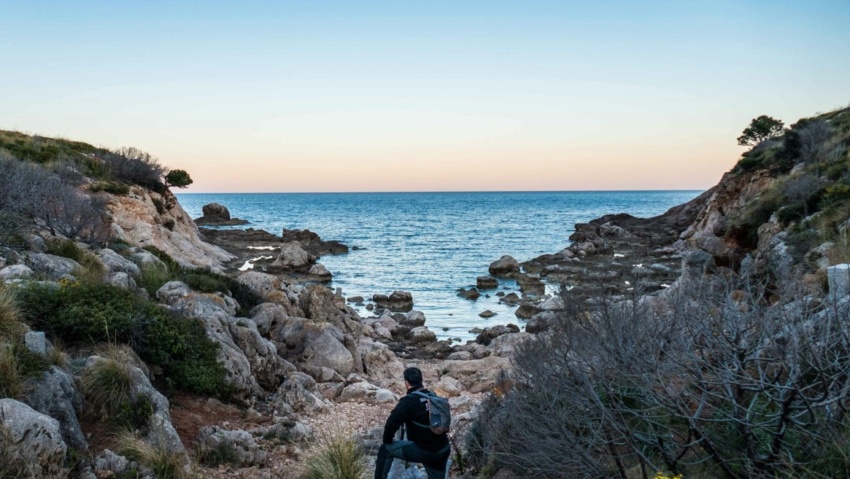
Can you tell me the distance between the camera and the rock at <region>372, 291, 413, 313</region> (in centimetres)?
2800

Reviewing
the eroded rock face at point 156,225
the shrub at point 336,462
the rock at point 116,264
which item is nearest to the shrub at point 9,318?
the shrub at point 336,462

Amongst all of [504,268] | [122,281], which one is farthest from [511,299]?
[122,281]

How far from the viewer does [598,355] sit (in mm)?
6480

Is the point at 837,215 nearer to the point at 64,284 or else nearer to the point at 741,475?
the point at 741,475

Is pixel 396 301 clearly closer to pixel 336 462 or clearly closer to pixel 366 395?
pixel 366 395

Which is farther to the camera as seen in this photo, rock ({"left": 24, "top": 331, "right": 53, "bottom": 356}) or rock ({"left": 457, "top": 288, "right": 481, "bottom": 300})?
rock ({"left": 457, "top": 288, "right": 481, "bottom": 300})

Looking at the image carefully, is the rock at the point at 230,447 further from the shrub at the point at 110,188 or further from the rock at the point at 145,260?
the shrub at the point at 110,188

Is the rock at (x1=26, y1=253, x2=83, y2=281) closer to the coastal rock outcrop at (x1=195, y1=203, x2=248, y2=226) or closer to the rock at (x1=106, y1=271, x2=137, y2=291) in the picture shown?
the rock at (x1=106, y1=271, x2=137, y2=291)

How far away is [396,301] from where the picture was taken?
94.2 feet

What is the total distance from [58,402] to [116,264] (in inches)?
280

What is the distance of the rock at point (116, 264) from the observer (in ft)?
42.7

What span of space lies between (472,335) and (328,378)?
9.93 meters

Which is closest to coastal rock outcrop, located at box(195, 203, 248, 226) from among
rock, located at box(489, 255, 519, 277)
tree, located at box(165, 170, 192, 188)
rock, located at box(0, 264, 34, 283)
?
tree, located at box(165, 170, 192, 188)

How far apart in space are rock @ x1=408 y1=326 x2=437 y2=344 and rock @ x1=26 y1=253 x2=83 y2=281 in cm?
1184
